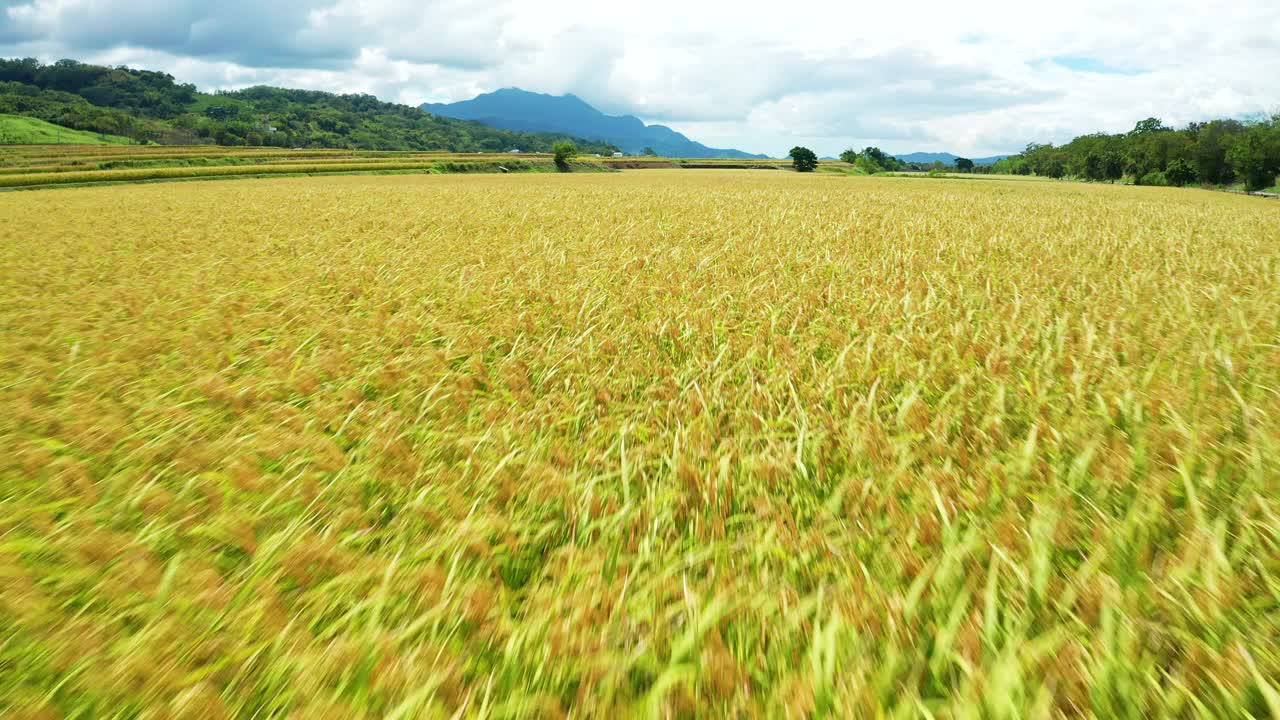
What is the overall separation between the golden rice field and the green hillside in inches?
5868

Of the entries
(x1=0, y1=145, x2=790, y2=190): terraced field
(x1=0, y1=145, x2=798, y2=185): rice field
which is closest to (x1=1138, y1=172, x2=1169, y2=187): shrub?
(x1=0, y1=145, x2=798, y2=185): rice field

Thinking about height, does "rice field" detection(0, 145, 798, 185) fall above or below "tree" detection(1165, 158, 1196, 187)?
below

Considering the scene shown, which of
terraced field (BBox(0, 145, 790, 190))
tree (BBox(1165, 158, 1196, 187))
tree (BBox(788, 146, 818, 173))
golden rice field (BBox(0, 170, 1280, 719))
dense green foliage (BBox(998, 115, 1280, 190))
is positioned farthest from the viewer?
tree (BBox(788, 146, 818, 173))

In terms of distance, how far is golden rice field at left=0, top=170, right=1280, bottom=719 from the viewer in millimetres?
1433

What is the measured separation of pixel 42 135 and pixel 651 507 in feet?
561

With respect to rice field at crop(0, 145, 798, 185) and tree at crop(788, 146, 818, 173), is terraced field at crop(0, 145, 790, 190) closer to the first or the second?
rice field at crop(0, 145, 798, 185)

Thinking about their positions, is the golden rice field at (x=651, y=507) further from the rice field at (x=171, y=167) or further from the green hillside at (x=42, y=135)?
the green hillside at (x=42, y=135)

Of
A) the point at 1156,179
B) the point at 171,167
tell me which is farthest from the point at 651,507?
the point at 1156,179

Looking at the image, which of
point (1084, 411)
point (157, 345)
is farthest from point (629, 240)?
point (1084, 411)

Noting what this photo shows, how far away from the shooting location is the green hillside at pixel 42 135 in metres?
110

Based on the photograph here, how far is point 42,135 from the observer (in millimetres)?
117938

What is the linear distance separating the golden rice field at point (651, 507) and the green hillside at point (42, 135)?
149041mm

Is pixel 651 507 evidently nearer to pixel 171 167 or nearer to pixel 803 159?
pixel 171 167

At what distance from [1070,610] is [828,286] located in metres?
4.32
